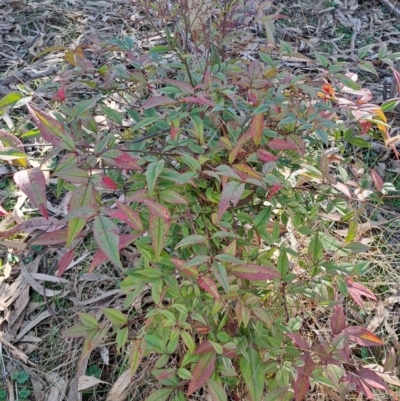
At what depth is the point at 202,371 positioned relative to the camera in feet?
3.44

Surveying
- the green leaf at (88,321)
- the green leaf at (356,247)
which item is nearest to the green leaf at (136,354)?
the green leaf at (88,321)

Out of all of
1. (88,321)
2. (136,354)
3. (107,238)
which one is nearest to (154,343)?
(136,354)

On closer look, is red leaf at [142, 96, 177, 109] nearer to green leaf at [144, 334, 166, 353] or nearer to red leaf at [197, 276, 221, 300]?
red leaf at [197, 276, 221, 300]

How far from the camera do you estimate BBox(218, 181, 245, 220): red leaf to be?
85cm

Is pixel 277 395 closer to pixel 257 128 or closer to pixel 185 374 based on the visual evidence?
pixel 185 374

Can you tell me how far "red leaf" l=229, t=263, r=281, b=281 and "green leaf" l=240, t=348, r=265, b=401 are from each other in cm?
26

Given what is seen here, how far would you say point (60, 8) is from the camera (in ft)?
9.19

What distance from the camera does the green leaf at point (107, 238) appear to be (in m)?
0.77

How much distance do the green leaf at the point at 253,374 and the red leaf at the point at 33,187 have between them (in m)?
0.63

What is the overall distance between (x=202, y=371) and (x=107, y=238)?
453mm

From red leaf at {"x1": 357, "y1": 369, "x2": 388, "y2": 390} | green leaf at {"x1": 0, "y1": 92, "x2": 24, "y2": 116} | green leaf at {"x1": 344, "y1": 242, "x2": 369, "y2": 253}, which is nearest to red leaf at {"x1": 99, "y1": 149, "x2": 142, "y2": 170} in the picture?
green leaf at {"x1": 0, "y1": 92, "x2": 24, "y2": 116}

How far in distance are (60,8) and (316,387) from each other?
2.56 metres

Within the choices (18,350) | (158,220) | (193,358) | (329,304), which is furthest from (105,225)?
(18,350)

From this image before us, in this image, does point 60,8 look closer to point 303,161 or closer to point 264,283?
point 303,161
